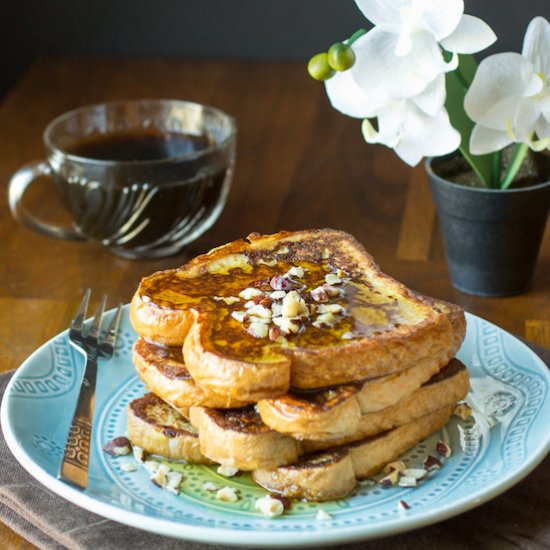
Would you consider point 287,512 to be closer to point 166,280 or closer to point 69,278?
point 166,280

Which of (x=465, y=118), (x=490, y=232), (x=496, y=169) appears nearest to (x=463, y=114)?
(x=465, y=118)

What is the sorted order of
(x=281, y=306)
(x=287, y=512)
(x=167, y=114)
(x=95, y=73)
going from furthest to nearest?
(x=95, y=73), (x=167, y=114), (x=281, y=306), (x=287, y=512)

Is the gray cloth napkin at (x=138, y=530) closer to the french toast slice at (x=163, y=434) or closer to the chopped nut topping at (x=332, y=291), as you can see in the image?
the french toast slice at (x=163, y=434)

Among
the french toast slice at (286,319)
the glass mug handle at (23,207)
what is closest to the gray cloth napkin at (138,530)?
the french toast slice at (286,319)

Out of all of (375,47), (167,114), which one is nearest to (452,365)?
(375,47)

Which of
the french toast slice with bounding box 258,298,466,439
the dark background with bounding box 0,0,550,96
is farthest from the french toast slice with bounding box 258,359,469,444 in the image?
the dark background with bounding box 0,0,550,96

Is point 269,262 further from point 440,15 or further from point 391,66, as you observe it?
point 440,15
